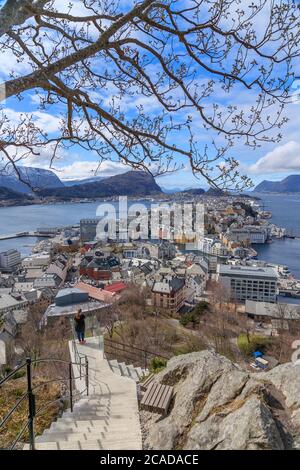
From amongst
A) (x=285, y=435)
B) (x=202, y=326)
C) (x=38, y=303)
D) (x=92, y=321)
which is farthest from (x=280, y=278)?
(x=285, y=435)

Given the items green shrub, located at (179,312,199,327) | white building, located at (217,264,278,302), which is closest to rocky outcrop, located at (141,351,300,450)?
green shrub, located at (179,312,199,327)

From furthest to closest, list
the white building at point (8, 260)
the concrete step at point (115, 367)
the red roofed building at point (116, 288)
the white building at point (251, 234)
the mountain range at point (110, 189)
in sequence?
the mountain range at point (110, 189)
the white building at point (251, 234)
the white building at point (8, 260)
the red roofed building at point (116, 288)
the concrete step at point (115, 367)

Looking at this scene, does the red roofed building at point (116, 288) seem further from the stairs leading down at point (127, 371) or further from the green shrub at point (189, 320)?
the stairs leading down at point (127, 371)

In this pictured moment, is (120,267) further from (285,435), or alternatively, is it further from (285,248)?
(285,435)

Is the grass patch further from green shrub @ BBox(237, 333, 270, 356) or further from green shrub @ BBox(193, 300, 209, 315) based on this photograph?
green shrub @ BBox(193, 300, 209, 315)

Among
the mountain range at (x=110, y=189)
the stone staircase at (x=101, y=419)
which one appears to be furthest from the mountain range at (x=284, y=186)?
the stone staircase at (x=101, y=419)
